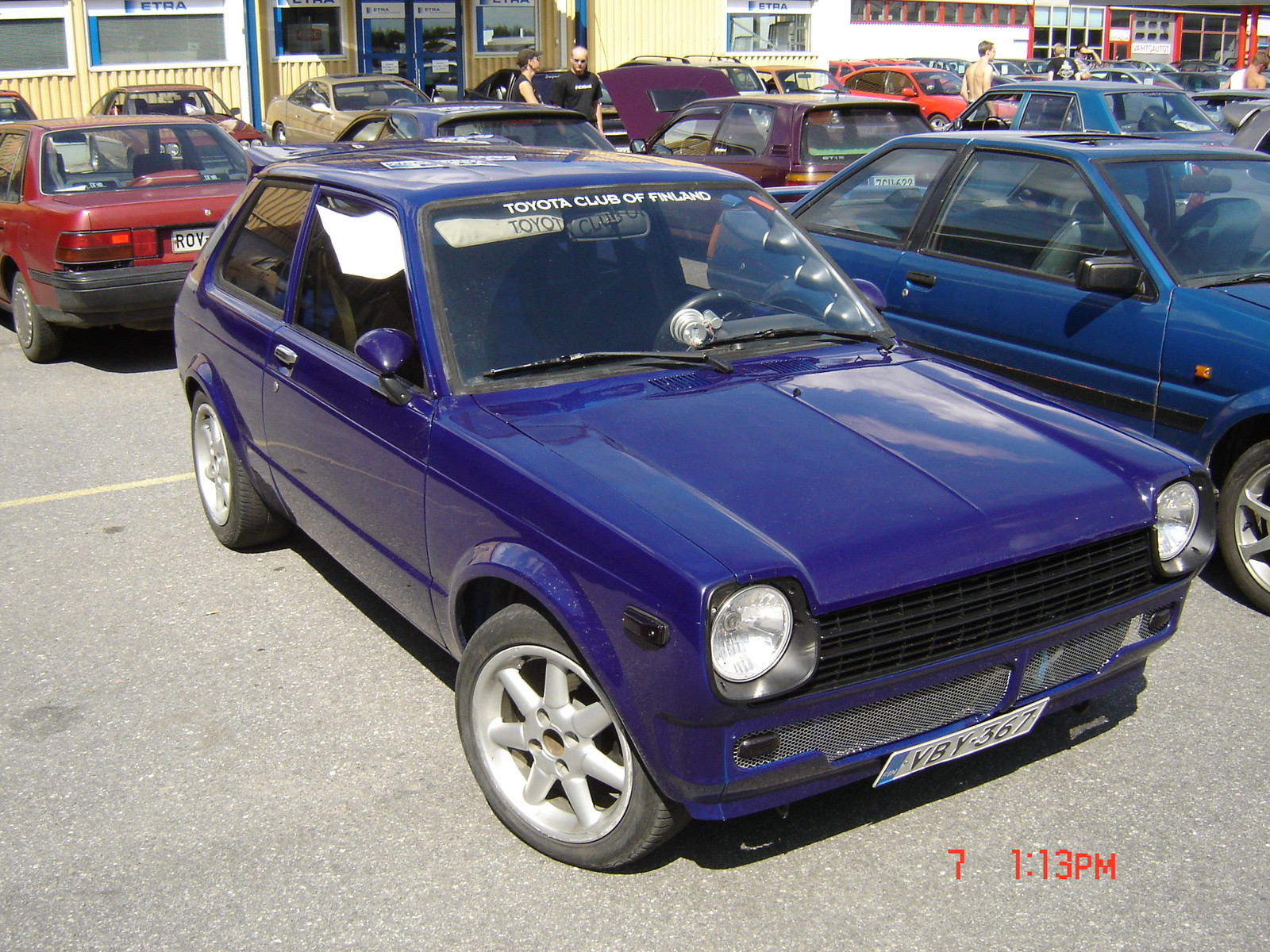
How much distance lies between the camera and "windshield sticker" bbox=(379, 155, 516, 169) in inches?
161

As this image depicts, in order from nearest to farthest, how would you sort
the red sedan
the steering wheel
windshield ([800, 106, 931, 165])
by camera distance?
1. the steering wheel
2. windshield ([800, 106, 931, 165])
3. the red sedan

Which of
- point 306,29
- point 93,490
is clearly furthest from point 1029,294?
point 306,29

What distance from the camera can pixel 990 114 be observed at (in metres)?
15.3

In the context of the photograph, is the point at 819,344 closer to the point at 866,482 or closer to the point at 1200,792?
the point at 866,482

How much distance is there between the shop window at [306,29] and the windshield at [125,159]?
17.7 metres

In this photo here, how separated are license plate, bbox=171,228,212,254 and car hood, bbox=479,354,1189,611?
5.39 meters

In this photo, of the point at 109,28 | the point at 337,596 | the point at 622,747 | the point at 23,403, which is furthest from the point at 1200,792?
the point at 109,28

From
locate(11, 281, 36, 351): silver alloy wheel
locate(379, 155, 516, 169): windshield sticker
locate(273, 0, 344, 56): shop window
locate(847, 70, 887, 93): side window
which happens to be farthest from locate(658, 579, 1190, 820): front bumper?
locate(273, 0, 344, 56): shop window

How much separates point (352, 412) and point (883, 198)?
350 cm

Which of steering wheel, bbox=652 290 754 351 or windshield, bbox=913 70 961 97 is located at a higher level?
windshield, bbox=913 70 961 97

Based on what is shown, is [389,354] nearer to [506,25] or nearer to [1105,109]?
[1105,109]

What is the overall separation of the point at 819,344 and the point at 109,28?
23214 mm

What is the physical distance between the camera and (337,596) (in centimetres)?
464

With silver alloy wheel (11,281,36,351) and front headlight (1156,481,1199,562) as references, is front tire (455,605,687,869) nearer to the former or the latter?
front headlight (1156,481,1199,562)
